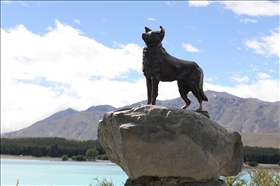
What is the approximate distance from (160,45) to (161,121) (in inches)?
75.9

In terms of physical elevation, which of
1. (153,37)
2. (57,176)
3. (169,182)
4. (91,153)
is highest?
(153,37)

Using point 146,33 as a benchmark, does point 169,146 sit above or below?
below

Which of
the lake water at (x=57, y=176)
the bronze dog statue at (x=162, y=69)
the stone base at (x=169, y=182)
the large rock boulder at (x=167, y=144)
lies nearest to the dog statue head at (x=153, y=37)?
the bronze dog statue at (x=162, y=69)

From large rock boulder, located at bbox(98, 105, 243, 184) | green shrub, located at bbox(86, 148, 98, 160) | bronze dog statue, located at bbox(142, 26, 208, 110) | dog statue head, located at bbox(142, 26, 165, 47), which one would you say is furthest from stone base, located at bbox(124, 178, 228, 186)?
green shrub, located at bbox(86, 148, 98, 160)

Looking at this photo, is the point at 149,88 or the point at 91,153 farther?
the point at 91,153

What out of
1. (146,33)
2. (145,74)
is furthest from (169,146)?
(146,33)

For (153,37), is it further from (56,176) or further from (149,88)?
(56,176)

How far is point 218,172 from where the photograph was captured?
9.38 meters

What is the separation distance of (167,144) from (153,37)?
247 cm

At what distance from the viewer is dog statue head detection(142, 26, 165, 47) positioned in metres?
9.66

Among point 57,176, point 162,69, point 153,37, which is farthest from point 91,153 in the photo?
point 153,37

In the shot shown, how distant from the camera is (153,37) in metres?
9.65

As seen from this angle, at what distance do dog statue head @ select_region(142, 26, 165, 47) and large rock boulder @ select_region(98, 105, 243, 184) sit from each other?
1.60 m

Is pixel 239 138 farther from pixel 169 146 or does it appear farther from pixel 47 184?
pixel 47 184
